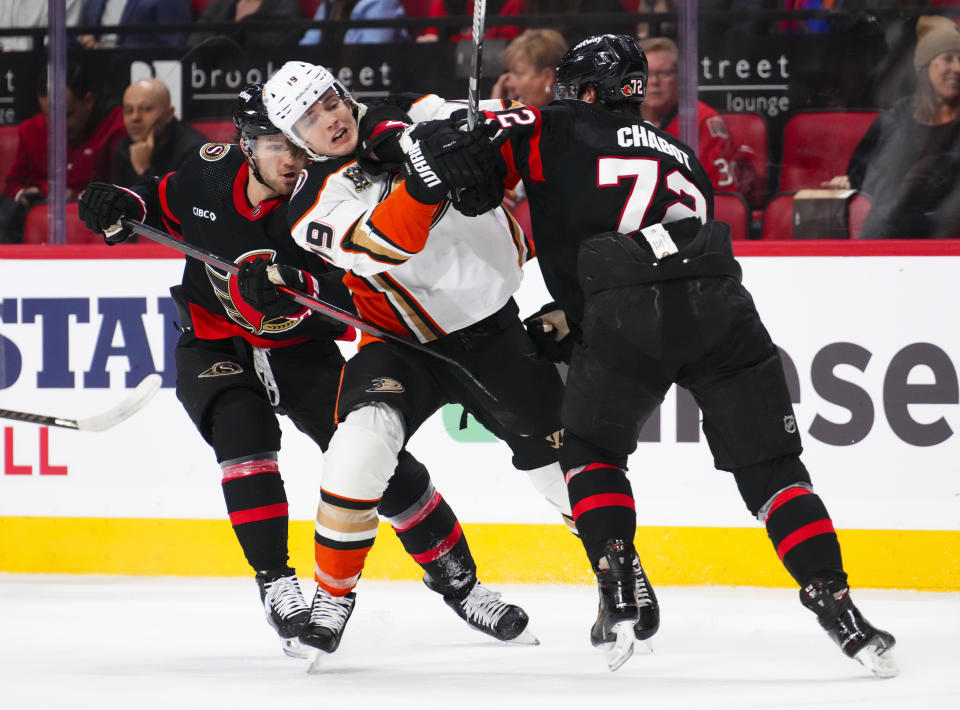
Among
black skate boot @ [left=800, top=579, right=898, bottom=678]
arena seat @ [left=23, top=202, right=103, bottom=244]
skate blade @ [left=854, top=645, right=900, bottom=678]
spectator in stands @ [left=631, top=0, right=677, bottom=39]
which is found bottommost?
skate blade @ [left=854, top=645, right=900, bottom=678]

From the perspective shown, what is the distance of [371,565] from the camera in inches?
137

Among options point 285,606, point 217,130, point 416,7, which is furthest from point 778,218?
point 285,606

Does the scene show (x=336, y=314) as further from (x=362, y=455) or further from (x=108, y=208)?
(x=108, y=208)

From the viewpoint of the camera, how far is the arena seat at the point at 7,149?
11.9 ft

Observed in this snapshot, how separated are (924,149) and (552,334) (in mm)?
1289

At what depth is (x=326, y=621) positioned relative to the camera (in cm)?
233

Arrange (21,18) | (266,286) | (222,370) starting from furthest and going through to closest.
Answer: (21,18)
(222,370)
(266,286)

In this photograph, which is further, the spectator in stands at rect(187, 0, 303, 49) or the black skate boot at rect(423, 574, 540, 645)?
the spectator in stands at rect(187, 0, 303, 49)

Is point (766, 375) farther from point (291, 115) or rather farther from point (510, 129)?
point (291, 115)

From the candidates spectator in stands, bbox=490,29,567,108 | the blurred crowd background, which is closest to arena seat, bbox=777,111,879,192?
the blurred crowd background

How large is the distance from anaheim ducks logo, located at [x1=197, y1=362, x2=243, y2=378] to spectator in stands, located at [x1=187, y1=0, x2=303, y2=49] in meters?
1.18

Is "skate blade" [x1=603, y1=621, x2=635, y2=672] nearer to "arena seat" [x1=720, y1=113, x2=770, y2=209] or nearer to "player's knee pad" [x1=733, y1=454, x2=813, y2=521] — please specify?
"player's knee pad" [x1=733, y1=454, x2=813, y2=521]

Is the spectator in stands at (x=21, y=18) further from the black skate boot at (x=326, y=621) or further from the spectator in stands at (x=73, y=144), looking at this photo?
the black skate boot at (x=326, y=621)

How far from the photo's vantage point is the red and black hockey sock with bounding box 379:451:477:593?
262cm
